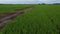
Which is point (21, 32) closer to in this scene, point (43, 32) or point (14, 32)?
point (14, 32)

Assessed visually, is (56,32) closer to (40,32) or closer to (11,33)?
(40,32)

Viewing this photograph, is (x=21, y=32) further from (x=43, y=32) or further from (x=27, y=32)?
(x=43, y=32)

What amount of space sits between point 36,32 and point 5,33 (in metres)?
1.39

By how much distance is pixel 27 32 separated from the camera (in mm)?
8398

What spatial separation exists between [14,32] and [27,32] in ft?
1.91

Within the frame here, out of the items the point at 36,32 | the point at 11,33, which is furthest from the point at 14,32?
the point at 36,32

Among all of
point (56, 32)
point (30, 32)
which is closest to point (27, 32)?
point (30, 32)

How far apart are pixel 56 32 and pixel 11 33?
6.59 ft

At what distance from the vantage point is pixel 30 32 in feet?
27.4

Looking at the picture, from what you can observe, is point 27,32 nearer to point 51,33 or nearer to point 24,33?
point 24,33

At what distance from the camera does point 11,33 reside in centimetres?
821

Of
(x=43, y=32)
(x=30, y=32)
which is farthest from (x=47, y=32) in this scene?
(x=30, y=32)

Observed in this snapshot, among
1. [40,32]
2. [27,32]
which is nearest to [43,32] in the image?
[40,32]

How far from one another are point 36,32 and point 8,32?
127 cm
